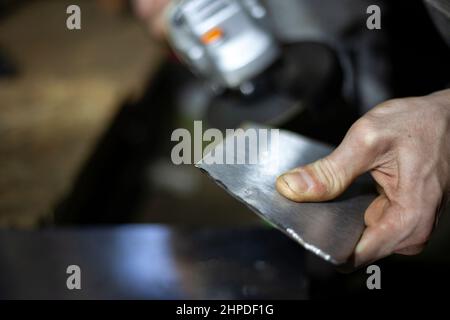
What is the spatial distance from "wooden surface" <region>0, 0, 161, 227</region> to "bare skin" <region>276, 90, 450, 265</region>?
548 millimetres

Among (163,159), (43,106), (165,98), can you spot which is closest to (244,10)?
(43,106)

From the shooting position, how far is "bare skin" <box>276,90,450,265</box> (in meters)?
0.55

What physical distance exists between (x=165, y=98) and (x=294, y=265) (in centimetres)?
131

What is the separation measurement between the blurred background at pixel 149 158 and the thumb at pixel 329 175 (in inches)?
6.6

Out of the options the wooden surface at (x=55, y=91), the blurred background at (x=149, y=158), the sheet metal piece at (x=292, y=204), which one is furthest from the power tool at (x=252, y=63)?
the wooden surface at (x=55, y=91)

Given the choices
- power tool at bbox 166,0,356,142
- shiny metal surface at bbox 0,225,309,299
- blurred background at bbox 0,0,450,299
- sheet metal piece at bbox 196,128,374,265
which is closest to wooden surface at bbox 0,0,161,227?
blurred background at bbox 0,0,450,299

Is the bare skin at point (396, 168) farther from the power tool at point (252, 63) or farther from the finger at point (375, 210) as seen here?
the power tool at point (252, 63)

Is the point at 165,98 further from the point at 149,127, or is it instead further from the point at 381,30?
the point at 381,30

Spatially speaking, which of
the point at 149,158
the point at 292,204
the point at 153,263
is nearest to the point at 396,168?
the point at 292,204

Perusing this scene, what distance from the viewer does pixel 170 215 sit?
59.7 inches

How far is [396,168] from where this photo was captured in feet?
1.85

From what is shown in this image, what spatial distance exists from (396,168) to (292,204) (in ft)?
0.38

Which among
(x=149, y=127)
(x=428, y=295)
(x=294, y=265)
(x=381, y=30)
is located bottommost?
(x=428, y=295)

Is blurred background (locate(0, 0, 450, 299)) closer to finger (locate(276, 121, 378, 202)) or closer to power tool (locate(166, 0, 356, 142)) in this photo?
power tool (locate(166, 0, 356, 142))
